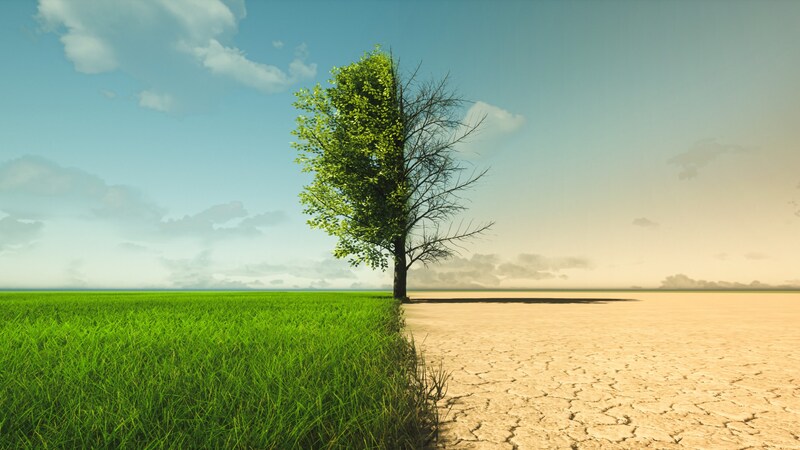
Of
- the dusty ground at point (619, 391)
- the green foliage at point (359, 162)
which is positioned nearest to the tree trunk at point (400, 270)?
the green foliage at point (359, 162)

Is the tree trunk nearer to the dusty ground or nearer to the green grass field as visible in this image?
the dusty ground

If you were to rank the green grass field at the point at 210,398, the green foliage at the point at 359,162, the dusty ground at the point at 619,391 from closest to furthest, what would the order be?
1. the green grass field at the point at 210,398
2. the dusty ground at the point at 619,391
3. the green foliage at the point at 359,162

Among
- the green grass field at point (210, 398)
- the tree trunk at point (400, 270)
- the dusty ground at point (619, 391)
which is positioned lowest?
the dusty ground at point (619, 391)

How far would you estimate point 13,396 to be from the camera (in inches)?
110

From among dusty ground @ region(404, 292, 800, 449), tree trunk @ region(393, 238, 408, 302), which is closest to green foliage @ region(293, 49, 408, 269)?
tree trunk @ region(393, 238, 408, 302)

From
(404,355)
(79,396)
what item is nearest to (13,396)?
(79,396)

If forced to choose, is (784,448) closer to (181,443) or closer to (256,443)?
(256,443)

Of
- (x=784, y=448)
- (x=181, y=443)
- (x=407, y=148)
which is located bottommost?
(x=784, y=448)

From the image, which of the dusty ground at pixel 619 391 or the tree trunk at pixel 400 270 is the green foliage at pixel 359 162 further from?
the dusty ground at pixel 619 391

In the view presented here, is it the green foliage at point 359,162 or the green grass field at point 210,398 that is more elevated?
the green foliage at point 359,162

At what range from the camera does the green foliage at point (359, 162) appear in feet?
62.0

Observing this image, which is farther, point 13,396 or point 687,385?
point 687,385

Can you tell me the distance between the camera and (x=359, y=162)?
1923 centimetres

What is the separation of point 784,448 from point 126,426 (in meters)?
4.19
